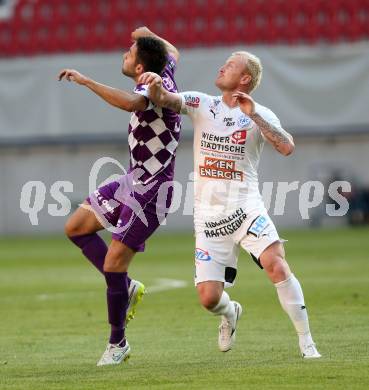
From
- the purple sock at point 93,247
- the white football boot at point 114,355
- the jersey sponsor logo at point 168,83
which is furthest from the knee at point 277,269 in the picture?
the jersey sponsor logo at point 168,83

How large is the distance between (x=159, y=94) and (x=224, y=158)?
67cm

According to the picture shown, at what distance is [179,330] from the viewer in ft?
34.5

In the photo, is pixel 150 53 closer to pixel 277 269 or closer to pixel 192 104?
pixel 192 104

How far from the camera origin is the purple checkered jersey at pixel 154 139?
8648mm

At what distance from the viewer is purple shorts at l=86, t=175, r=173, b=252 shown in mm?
8586

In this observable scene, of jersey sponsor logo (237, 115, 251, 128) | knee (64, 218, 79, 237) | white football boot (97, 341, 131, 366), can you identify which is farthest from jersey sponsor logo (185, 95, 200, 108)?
white football boot (97, 341, 131, 366)

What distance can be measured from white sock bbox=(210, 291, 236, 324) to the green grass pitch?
11.8 inches

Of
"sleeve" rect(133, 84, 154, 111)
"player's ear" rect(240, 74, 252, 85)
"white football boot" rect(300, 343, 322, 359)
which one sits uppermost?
"player's ear" rect(240, 74, 252, 85)

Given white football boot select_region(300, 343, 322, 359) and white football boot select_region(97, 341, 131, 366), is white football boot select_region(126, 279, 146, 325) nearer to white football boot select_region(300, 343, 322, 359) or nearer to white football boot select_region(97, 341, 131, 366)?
white football boot select_region(97, 341, 131, 366)

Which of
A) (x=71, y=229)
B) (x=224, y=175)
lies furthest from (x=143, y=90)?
(x=71, y=229)

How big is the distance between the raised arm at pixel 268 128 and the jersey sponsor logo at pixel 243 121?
345mm

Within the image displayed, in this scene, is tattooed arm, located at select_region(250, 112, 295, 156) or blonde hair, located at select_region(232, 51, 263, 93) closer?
tattooed arm, located at select_region(250, 112, 295, 156)

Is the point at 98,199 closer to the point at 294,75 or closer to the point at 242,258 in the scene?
the point at 242,258

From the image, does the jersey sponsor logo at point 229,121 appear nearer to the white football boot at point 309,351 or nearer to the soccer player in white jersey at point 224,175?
the soccer player in white jersey at point 224,175
